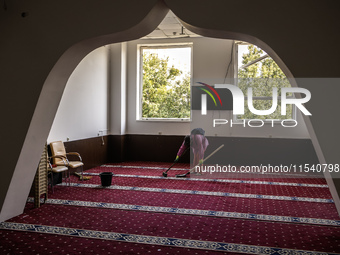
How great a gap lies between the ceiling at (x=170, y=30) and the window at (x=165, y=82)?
453 mm

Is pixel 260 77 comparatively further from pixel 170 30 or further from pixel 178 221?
pixel 178 221

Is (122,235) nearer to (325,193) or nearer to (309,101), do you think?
(309,101)

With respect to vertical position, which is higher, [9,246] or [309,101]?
[309,101]

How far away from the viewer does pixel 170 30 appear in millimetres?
9234

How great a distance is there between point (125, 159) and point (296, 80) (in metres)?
7.58

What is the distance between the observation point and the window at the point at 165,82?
10.1 m

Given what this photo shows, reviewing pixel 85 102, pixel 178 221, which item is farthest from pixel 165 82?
pixel 178 221

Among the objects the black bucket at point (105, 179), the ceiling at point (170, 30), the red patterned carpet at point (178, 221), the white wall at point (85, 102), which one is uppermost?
the ceiling at point (170, 30)

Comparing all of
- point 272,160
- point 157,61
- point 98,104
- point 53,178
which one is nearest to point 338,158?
point 53,178

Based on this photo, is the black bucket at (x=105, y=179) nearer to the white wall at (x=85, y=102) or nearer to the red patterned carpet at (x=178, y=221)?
the red patterned carpet at (x=178, y=221)

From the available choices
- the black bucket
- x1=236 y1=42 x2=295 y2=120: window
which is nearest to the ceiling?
x1=236 y1=42 x2=295 y2=120: window

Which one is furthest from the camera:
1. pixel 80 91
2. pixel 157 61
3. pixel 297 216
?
pixel 157 61

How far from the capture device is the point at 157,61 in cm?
1032

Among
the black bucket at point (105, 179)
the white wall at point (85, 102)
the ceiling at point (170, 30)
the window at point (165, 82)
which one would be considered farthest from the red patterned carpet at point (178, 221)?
the ceiling at point (170, 30)
